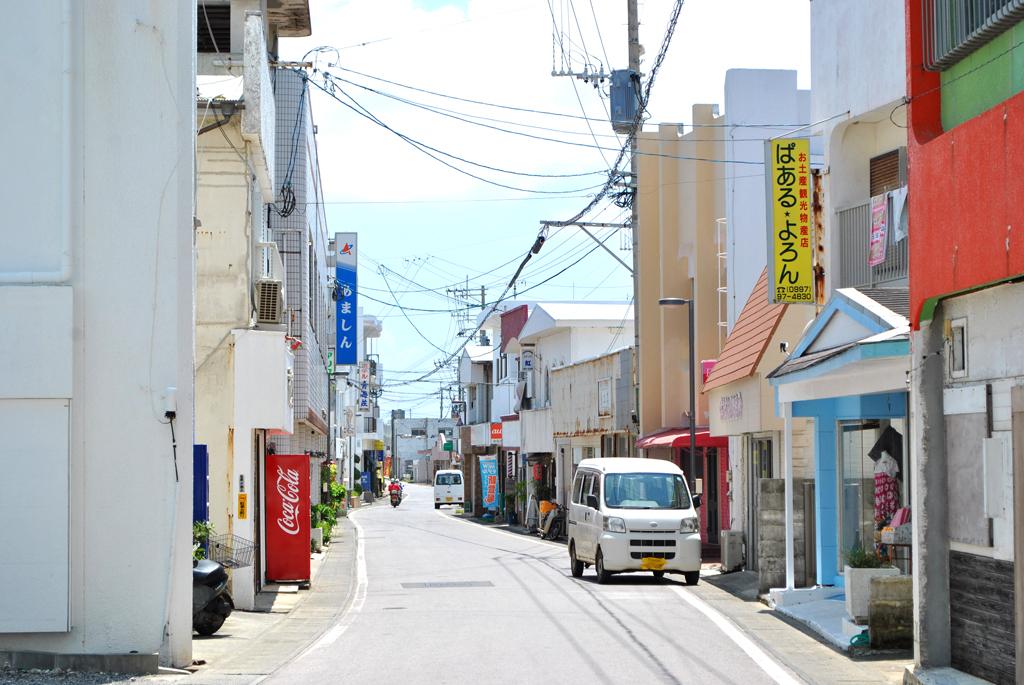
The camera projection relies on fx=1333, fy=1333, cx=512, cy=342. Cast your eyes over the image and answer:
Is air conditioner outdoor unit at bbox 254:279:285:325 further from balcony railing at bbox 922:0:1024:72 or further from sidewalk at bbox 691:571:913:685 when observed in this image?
balcony railing at bbox 922:0:1024:72

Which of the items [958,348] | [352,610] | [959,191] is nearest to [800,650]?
[958,348]

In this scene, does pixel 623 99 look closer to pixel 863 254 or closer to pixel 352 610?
pixel 863 254

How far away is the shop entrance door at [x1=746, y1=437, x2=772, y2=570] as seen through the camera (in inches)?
1024

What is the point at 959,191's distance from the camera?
11.7 meters

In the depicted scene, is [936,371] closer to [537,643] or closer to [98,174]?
[537,643]

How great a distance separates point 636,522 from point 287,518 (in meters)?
6.06

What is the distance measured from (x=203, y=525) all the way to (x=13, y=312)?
5.92 meters

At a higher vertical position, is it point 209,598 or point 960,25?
point 960,25

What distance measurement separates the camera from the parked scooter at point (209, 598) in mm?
15594

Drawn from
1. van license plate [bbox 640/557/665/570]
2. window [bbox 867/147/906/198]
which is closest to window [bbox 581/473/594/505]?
van license plate [bbox 640/557/665/570]

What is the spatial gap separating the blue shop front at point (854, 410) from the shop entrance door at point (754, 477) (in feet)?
16.7

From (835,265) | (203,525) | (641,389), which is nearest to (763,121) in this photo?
(641,389)

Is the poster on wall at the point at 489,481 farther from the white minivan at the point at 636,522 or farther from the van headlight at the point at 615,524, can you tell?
the van headlight at the point at 615,524

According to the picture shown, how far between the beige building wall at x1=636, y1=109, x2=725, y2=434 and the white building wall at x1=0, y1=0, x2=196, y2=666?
79.9 ft
